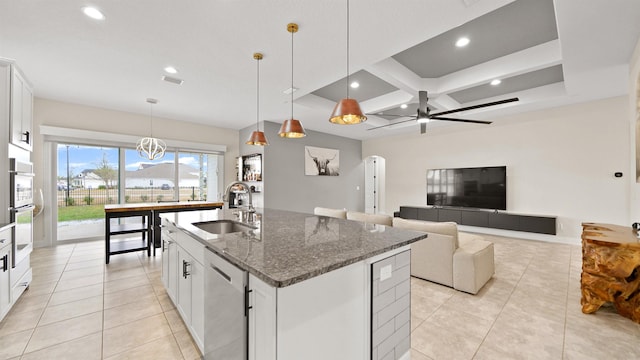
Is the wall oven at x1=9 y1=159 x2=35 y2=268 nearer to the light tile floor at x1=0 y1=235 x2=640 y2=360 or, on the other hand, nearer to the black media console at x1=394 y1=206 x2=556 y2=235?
the light tile floor at x1=0 y1=235 x2=640 y2=360

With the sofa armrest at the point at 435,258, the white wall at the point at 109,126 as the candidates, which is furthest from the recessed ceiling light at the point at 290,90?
the white wall at the point at 109,126

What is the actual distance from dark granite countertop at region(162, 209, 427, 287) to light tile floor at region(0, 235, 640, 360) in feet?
3.11

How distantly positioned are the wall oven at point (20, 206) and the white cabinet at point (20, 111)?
0.85 feet

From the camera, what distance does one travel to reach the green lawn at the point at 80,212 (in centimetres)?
480

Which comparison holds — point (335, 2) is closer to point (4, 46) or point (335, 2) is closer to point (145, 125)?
point (4, 46)

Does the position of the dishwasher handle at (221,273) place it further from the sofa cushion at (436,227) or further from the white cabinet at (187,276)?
the sofa cushion at (436,227)

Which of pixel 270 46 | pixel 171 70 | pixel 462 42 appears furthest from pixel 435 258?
pixel 171 70

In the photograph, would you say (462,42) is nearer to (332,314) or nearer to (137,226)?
(332,314)

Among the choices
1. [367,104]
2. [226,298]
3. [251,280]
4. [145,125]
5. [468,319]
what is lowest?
[468,319]

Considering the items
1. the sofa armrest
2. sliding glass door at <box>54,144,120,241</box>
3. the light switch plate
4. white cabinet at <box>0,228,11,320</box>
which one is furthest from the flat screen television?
sliding glass door at <box>54,144,120,241</box>

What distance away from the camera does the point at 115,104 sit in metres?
4.74

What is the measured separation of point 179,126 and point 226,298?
19.1 ft

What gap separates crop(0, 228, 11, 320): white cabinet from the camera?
2102mm

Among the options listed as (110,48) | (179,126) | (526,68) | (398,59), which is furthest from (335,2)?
(179,126)
